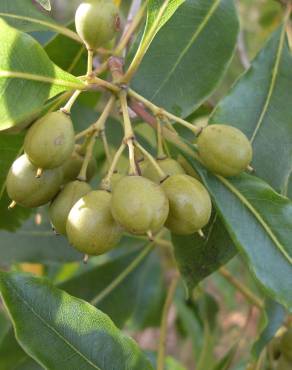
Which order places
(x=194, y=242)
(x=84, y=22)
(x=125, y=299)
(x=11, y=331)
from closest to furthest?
(x=84, y=22) < (x=194, y=242) < (x=11, y=331) < (x=125, y=299)

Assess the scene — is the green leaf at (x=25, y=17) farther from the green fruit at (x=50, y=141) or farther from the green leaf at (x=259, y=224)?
the green leaf at (x=259, y=224)

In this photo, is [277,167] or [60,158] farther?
[277,167]

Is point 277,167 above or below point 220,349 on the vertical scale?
above

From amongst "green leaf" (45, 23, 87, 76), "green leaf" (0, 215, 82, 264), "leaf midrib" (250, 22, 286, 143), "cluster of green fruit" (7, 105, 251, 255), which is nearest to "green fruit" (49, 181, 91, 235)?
"cluster of green fruit" (7, 105, 251, 255)

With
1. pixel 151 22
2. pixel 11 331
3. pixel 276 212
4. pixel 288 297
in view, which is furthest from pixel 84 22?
pixel 11 331

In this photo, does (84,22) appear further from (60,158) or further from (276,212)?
(276,212)

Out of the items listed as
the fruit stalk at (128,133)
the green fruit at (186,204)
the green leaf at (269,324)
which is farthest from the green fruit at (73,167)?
the green leaf at (269,324)
